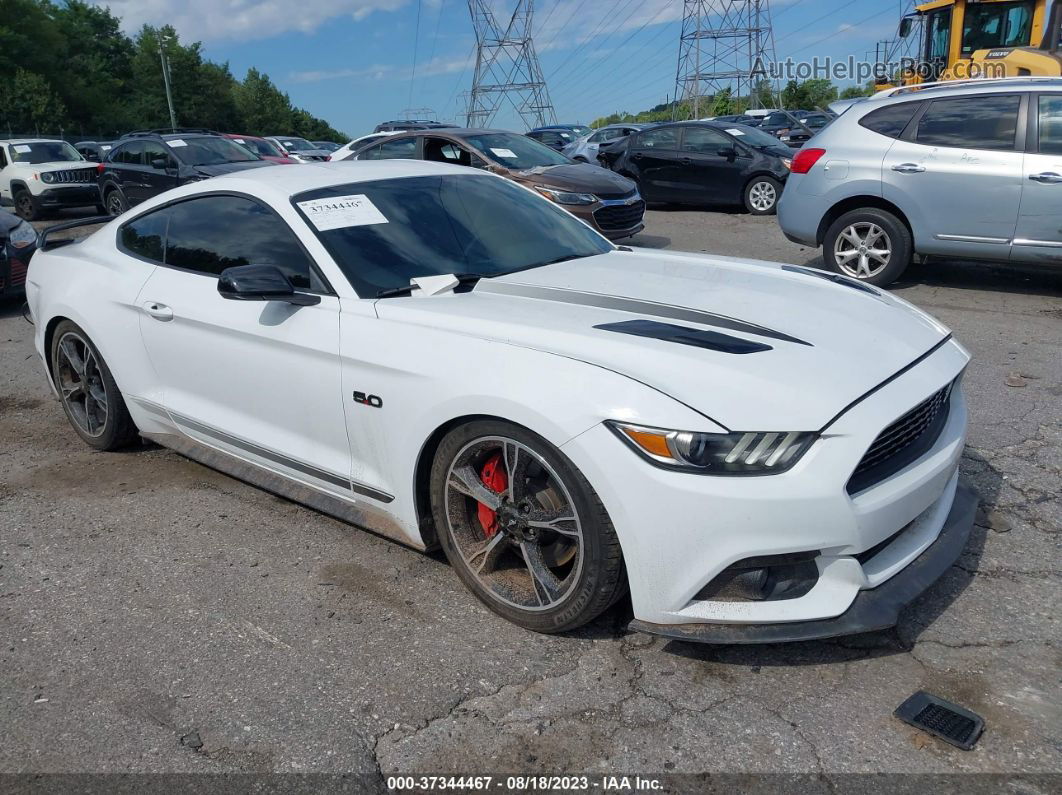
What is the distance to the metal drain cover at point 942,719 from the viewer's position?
2.35 m

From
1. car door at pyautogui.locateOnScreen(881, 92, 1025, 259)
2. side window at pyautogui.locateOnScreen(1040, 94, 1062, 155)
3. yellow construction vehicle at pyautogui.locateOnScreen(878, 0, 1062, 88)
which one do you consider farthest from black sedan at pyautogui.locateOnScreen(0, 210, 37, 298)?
yellow construction vehicle at pyautogui.locateOnScreen(878, 0, 1062, 88)

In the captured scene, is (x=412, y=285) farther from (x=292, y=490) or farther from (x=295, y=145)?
(x=295, y=145)

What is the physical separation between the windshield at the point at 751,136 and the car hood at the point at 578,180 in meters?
4.27

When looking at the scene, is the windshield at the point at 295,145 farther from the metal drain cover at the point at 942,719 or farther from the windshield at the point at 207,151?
the metal drain cover at the point at 942,719

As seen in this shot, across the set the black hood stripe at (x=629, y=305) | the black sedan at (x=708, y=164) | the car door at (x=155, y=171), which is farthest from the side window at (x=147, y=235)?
the black sedan at (x=708, y=164)

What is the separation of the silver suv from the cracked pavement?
3.73 m

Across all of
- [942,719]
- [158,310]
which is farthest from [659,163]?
[942,719]

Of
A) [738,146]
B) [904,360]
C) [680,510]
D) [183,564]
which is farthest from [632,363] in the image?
[738,146]

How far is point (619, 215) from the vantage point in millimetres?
10062

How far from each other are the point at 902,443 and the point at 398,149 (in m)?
9.79

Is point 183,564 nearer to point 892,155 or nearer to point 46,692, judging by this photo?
point 46,692

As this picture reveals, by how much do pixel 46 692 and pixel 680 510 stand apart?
6.95ft

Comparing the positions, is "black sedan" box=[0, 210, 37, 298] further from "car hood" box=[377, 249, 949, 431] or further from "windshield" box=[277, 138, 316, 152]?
"windshield" box=[277, 138, 316, 152]

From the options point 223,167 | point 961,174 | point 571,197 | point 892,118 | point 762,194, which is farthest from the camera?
point 223,167
